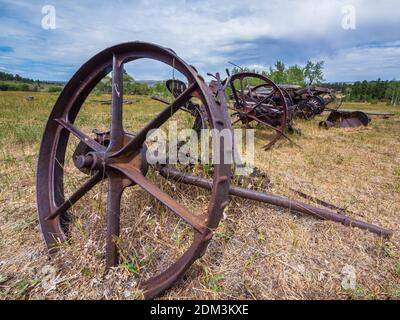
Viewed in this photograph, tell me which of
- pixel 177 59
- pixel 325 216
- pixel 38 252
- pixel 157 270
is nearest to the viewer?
pixel 177 59

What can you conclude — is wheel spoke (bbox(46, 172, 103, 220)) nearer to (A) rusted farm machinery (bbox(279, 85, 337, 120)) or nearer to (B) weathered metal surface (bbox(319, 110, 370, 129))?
(A) rusted farm machinery (bbox(279, 85, 337, 120))

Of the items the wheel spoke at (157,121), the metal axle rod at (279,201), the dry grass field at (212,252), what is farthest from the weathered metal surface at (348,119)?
the wheel spoke at (157,121)

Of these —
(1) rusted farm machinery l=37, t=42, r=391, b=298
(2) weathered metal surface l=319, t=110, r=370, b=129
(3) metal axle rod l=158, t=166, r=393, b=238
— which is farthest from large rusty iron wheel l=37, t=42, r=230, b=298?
(2) weathered metal surface l=319, t=110, r=370, b=129

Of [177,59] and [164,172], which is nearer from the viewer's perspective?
[177,59]

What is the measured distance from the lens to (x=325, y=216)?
2.15 meters

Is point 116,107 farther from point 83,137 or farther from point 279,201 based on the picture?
point 279,201

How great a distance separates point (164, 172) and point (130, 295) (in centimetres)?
94

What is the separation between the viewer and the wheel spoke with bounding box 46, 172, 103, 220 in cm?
184

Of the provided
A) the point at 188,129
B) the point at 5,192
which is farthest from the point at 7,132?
the point at 188,129

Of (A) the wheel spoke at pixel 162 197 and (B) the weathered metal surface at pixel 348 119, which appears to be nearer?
(A) the wheel spoke at pixel 162 197

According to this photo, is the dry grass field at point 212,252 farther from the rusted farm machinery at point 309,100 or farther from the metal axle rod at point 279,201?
the rusted farm machinery at point 309,100

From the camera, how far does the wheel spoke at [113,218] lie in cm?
165

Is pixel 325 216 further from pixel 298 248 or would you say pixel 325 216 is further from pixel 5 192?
pixel 5 192

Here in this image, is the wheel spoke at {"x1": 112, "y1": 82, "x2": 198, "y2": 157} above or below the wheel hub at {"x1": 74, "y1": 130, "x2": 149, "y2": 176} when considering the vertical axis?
above
